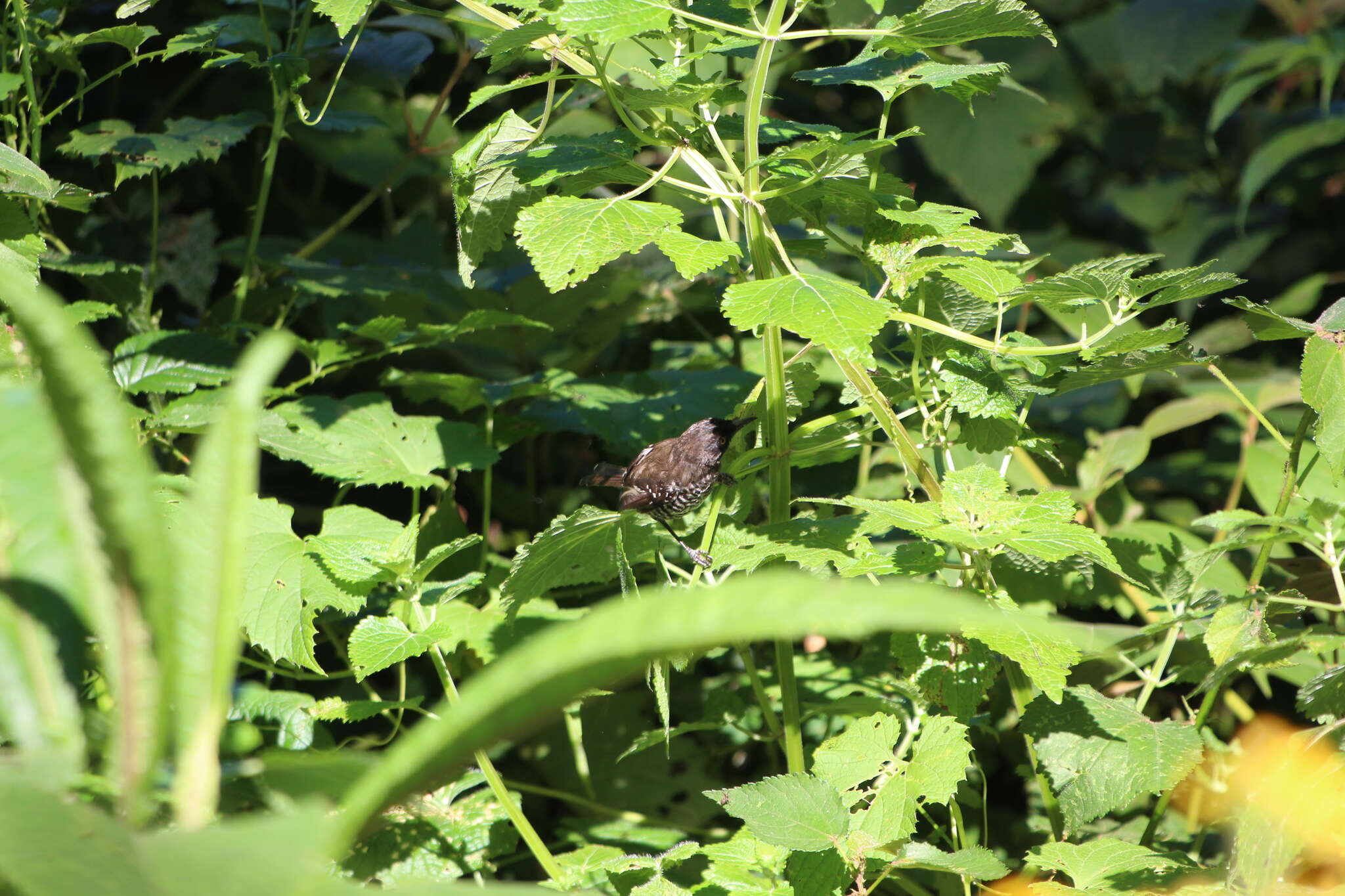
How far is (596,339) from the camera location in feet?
6.61

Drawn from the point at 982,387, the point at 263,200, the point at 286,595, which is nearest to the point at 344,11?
the point at 263,200

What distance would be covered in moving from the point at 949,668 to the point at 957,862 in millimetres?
221

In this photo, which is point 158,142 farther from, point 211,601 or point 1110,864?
point 1110,864

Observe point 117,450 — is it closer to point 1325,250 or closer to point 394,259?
point 394,259

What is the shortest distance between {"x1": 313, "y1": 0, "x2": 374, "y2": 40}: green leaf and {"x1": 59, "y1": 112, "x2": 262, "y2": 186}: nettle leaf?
1.67ft

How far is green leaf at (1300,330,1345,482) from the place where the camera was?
1.08 metres

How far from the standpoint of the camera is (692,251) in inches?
39.2

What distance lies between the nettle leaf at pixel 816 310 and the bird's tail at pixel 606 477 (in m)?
0.56

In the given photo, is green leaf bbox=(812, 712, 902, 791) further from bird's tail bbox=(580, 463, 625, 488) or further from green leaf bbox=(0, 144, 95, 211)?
green leaf bbox=(0, 144, 95, 211)

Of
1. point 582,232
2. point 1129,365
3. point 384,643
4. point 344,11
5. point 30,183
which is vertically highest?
point 344,11

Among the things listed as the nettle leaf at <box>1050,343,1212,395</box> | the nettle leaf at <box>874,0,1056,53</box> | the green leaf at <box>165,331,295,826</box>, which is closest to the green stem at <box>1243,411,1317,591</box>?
the nettle leaf at <box>1050,343,1212,395</box>

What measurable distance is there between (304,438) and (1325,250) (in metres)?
3.21

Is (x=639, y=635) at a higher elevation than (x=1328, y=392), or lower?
higher

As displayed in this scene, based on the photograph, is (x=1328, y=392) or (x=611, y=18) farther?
(x=1328, y=392)
